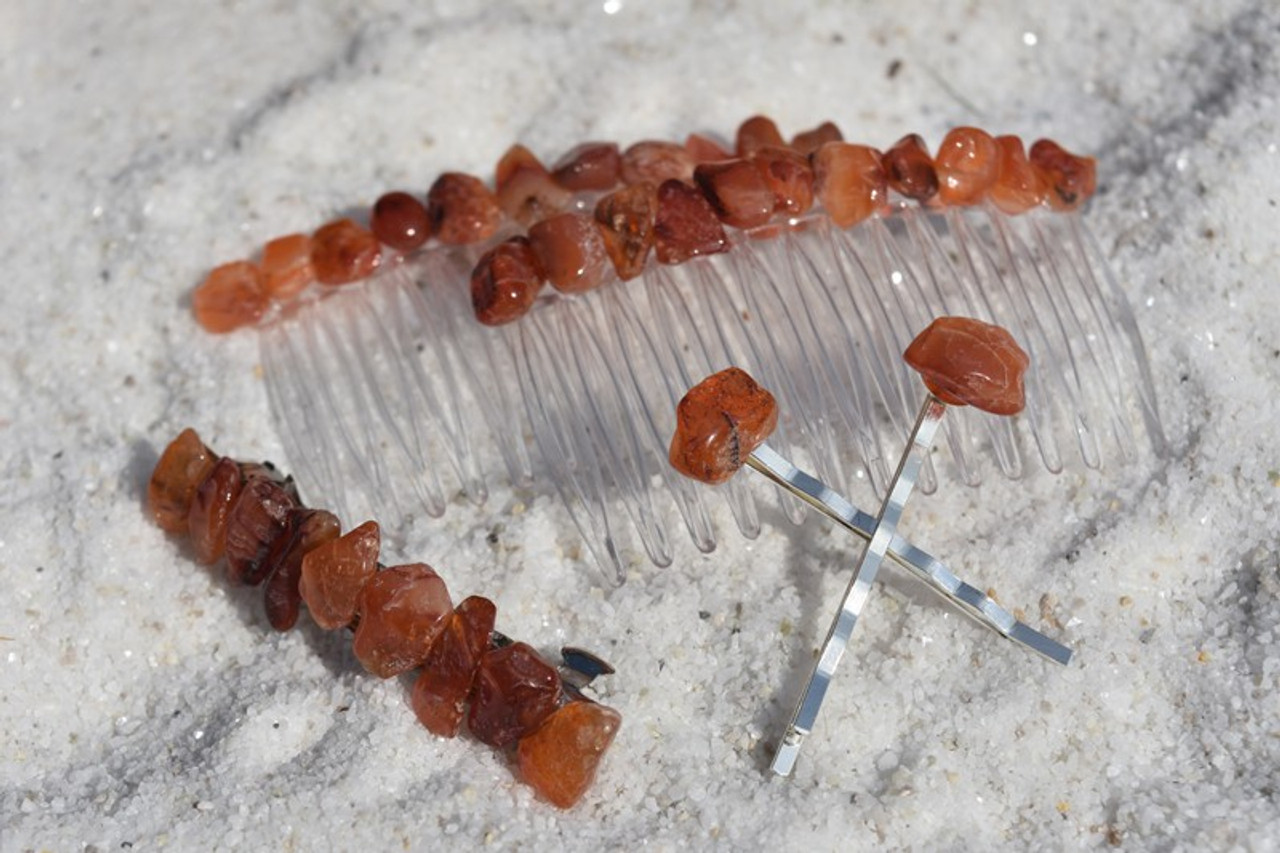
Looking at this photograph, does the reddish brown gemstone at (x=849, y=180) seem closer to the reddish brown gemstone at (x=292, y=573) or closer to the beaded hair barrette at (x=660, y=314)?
the beaded hair barrette at (x=660, y=314)

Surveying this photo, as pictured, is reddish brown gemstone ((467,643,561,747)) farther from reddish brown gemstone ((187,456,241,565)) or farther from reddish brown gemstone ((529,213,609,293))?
reddish brown gemstone ((529,213,609,293))

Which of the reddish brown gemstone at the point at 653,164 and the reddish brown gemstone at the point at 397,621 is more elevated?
the reddish brown gemstone at the point at 653,164

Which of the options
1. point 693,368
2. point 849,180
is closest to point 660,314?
point 693,368

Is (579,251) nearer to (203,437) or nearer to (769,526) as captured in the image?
(769,526)

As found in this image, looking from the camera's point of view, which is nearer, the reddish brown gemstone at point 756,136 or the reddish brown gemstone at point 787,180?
the reddish brown gemstone at point 787,180

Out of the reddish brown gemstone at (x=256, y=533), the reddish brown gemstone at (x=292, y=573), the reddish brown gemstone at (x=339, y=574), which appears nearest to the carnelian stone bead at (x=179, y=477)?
the reddish brown gemstone at (x=256, y=533)

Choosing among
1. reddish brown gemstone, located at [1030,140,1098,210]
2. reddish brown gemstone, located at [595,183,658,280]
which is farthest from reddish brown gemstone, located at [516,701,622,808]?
reddish brown gemstone, located at [1030,140,1098,210]
